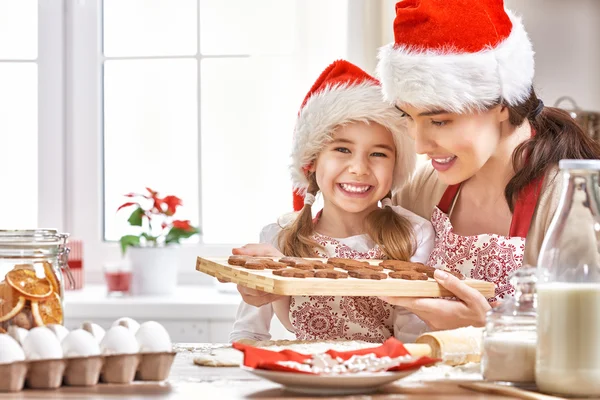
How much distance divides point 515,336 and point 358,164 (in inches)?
35.5

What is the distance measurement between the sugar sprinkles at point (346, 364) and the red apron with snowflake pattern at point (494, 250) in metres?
0.77

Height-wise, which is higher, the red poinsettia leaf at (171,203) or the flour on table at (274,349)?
the red poinsettia leaf at (171,203)

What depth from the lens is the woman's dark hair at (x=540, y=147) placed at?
1.84m

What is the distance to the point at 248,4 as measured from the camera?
11.3 feet

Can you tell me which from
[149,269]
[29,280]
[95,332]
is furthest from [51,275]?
[149,269]

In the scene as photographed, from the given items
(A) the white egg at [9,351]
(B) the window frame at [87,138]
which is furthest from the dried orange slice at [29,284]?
(B) the window frame at [87,138]

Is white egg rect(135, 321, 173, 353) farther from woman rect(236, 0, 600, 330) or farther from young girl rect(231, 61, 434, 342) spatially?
young girl rect(231, 61, 434, 342)

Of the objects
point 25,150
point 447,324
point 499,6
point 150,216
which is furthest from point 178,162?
point 447,324

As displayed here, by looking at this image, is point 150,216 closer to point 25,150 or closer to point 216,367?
point 25,150

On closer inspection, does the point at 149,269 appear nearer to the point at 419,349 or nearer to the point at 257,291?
the point at 257,291

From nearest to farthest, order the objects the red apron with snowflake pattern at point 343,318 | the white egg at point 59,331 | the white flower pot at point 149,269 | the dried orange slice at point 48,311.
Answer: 1. the white egg at point 59,331
2. the dried orange slice at point 48,311
3. the red apron with snowflake pattern at point 343,318
4. the white flower pot at point 149,269

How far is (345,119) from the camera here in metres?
1.98

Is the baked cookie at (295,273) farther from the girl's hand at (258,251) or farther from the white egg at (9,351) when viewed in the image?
the white egg at (9,351)

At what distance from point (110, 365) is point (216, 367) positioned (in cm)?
23
